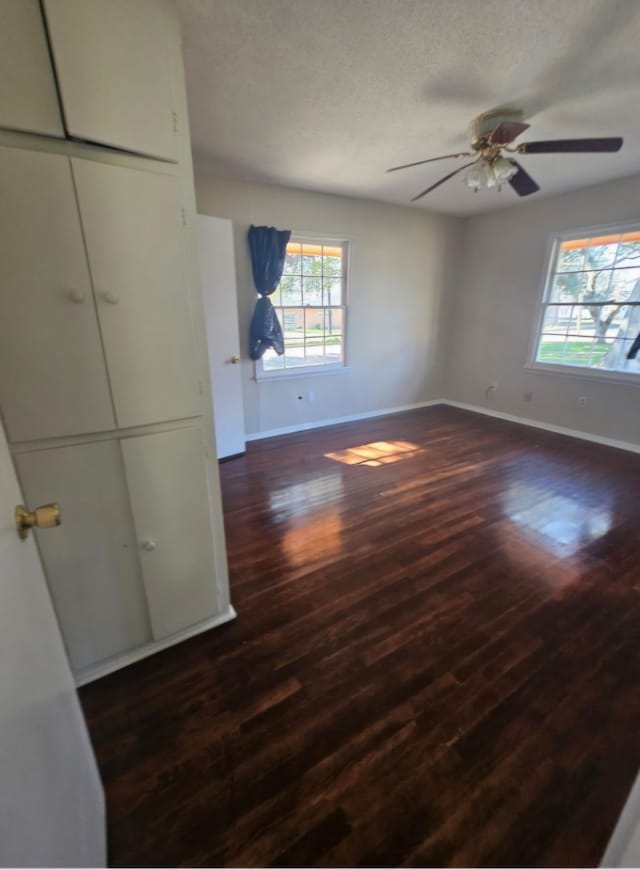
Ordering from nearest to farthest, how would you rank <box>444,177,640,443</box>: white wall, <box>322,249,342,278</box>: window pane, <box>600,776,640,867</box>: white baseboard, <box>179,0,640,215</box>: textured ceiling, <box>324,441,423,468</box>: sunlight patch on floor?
<box>600,776,640,867</box>: white baseboard, <box>179,0,640,215</box>: textured ceiling, <box>324,441,423,468</box>: sunlight patch on floor, <box>444,177,640,443</box>: white wall, <box>322,249,342,278</box>: window pane

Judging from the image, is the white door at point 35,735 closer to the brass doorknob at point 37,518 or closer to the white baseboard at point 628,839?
the brass doorknob at point 37,518

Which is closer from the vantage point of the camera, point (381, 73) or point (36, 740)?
point (36, 740)

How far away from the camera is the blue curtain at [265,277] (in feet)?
11.9

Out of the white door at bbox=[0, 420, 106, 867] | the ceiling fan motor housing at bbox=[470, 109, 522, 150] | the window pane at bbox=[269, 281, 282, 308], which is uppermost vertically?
the ceiling fan motor housing at bbox=[470, 109, 522, 150]

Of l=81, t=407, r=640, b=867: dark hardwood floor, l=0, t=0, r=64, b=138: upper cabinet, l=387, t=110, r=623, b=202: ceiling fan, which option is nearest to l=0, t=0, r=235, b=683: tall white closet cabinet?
l=0, t=0, r=64, b=138: upper cabinet

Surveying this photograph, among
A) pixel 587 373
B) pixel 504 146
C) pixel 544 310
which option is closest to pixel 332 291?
pixel 504 146

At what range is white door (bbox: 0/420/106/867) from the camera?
490 millimetres

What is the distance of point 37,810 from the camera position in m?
0.55

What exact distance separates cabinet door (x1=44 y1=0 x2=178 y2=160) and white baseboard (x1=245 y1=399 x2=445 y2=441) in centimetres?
317

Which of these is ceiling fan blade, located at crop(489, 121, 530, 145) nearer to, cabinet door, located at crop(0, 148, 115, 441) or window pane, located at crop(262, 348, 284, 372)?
cabinet door, located at crop(0, 148, 115, 441)

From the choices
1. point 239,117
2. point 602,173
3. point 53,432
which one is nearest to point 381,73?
point 239,117

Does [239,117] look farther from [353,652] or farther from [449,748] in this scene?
[449,748]

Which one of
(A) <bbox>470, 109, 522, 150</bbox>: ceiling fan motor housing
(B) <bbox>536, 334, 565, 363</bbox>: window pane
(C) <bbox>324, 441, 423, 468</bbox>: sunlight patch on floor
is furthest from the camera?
(B) <bbox>536, 334, 565, 363</bbox>: window pane

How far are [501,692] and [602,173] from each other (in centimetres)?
445
